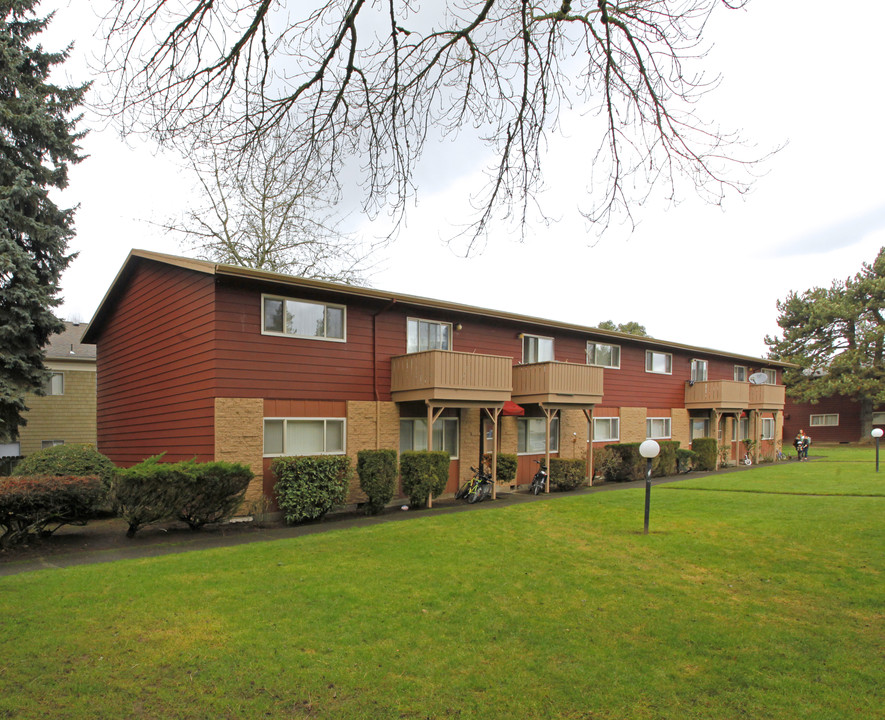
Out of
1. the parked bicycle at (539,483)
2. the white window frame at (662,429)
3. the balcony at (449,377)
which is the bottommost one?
the parked bicycle at (539,483)

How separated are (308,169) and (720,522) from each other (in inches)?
375

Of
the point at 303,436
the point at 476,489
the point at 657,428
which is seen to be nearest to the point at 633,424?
the point at 657,428

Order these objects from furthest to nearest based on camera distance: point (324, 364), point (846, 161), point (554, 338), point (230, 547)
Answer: point (554, 338) < point (324, 364) < point (230, 547) < point (846, 161)

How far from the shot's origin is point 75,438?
26.2 m

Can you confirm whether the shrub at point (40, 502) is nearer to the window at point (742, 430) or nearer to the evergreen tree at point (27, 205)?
the evergreen tree at point (27, 205)

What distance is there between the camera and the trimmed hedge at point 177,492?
10352 millimetres

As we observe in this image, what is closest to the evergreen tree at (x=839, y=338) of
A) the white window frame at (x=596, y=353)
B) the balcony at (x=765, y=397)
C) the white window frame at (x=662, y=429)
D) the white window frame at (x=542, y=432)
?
the balcony at (x=765, y=397)

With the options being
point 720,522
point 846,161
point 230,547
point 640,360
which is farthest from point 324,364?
point 640,360

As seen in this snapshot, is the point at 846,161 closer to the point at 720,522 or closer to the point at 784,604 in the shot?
the point at 784,604

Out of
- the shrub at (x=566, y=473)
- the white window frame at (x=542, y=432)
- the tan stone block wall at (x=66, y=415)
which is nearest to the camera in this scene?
the shrub at (x=566, y=473)

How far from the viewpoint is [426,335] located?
17125 millimetres

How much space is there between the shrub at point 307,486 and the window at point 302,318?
312 centimetres

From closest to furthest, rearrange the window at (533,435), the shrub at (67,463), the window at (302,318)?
the shrub at (67,463) < the window at (302,318) < the window at (533,435)

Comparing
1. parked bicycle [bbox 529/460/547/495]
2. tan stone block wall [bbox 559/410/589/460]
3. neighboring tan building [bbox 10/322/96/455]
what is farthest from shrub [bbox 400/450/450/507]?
neighboring tan building [bbox 10/322/96/455]
